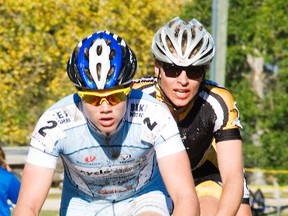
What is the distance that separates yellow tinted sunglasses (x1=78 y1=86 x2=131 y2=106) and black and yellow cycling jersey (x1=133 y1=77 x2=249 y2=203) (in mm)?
1410

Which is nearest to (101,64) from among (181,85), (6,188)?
(181,85)

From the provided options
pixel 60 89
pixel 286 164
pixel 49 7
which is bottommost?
pixel 286 164

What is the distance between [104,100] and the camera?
638 centimetres

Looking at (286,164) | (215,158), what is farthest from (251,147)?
(215,158)

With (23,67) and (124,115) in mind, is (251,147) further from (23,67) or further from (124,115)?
(124,115)

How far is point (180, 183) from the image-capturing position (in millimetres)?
6469

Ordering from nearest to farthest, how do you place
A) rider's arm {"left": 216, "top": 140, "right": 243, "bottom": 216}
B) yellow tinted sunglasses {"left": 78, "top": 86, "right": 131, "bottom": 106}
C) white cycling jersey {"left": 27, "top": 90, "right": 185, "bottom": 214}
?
yellow tinted sunglasses {"left": 78, "top": 86, "right": 131, "bottom": 106}
white cycling jersey {"left": 27, "top": 90, "right": 185, "bottom": 214}
rider's arm {"left": 216, "top": 140, "right": 243, "bottom": 216}

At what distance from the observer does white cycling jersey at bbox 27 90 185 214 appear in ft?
21.5

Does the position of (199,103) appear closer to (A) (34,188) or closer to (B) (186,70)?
(B) (186,70)

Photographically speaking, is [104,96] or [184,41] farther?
[184,41]

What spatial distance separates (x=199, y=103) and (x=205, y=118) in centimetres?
12

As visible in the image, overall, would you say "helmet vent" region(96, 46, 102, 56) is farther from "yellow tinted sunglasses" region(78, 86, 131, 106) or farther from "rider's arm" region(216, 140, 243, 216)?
"rider's arm" region(216, 140, 243, 216)

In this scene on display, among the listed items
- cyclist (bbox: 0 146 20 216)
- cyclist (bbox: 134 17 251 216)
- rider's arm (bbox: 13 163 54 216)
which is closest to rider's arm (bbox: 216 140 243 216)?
cyclist (bbox: 134 17 251 216)

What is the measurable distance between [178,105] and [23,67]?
57.4 feet
